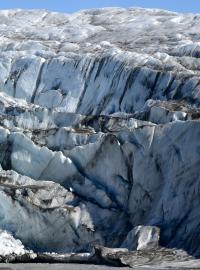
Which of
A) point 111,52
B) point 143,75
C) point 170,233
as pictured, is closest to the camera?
point 170,233

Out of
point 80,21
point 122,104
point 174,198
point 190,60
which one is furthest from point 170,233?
point 80,21

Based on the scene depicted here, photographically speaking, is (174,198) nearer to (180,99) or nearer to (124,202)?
(124,202)

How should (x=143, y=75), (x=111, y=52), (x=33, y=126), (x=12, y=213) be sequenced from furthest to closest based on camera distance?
(x=111, y=52)
(x=143, y=75)
(x=33, y=126)
(x=12, y=213)

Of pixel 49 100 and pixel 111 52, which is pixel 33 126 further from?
pixel 111 52

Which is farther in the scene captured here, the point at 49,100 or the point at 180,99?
the point at 49,100

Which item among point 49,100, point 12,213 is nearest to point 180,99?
point 49,100

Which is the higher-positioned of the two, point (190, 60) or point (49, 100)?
point (190, 60)
